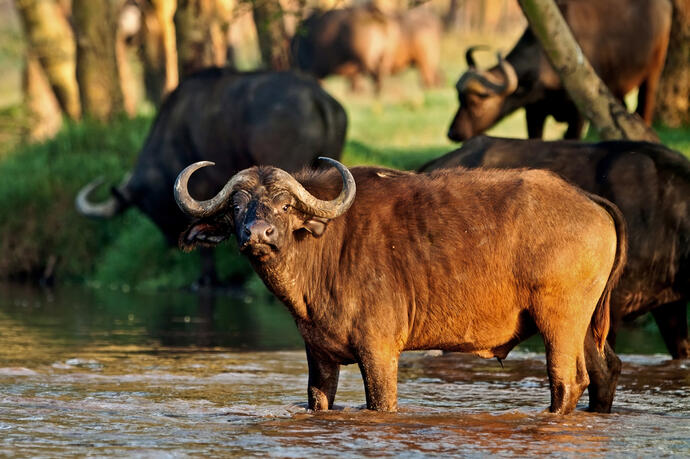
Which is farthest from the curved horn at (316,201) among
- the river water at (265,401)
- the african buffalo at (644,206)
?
the african buffalo at (644,206)

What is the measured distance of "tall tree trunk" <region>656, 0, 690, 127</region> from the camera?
63.9 feet

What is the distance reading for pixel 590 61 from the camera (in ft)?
58.9

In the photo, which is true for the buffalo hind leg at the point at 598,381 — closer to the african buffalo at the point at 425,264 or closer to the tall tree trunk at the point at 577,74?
the african buffalo at the point at 425,264

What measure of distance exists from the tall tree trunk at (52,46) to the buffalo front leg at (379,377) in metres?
19.2

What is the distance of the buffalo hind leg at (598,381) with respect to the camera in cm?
930

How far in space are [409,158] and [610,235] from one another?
41.1 ft

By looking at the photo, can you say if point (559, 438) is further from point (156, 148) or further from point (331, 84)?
point (331, 84)

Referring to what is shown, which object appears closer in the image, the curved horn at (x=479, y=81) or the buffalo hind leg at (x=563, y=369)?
the buffalo hind leg at (x=563, y=369)

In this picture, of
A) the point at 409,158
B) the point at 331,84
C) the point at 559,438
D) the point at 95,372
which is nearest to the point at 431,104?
the point at 331,84

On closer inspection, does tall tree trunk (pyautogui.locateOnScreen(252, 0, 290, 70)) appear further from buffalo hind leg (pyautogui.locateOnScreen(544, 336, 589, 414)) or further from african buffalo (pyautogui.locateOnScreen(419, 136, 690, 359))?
buffalo hind leg (pyautogui.locateOnScreen(544, 336, 589, 414))

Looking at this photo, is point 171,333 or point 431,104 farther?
point 431,104

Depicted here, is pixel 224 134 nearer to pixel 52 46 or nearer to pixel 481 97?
pixel 481 97

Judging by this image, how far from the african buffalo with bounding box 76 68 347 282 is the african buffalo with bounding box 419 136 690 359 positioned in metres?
6.78

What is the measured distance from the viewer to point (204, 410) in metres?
9.11
